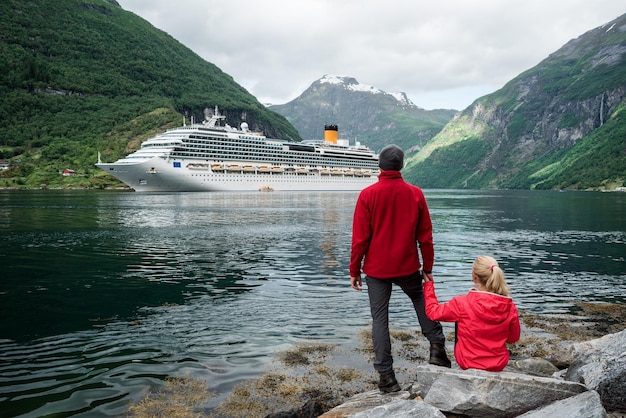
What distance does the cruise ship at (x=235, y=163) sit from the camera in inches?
4473

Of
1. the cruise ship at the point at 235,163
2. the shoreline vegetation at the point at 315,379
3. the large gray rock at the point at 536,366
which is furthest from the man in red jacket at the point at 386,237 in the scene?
the cruise ship at the point at 235,163

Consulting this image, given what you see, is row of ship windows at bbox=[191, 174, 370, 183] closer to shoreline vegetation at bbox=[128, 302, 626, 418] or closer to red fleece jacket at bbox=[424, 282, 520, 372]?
shoreline vegetation at bbox=[128, 302, 626, 418]

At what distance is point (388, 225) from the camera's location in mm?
6668

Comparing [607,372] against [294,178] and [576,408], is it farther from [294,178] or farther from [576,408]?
[294,178]

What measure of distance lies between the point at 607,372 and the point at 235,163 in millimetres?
128963

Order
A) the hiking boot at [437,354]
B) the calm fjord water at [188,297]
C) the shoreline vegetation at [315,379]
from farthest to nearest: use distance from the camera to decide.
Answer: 1. the calm fjord water at [188,297]
2. the hiking boot at [437,354]
3. the shoreline vegetation at [315,379]

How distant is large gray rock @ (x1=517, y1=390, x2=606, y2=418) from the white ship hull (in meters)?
112

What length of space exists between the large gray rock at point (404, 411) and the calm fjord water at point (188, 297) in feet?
10.5

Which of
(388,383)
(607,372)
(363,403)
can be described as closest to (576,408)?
(607,372)

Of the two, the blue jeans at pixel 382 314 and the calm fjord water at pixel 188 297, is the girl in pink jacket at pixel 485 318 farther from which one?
the calm fjord water at pixel 188 297

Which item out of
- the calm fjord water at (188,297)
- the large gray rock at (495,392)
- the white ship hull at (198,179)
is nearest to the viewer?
the large gray rock at (495,392)

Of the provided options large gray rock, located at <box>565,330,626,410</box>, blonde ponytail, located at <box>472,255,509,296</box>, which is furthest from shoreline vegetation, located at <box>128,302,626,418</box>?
blonde ponytail, located at <box>472,255,509,296</box>

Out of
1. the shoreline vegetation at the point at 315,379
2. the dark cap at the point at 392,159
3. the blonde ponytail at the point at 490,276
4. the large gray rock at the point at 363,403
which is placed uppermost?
the dark cap at the point at 392,159

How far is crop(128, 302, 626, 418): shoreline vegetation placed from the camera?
701cm
